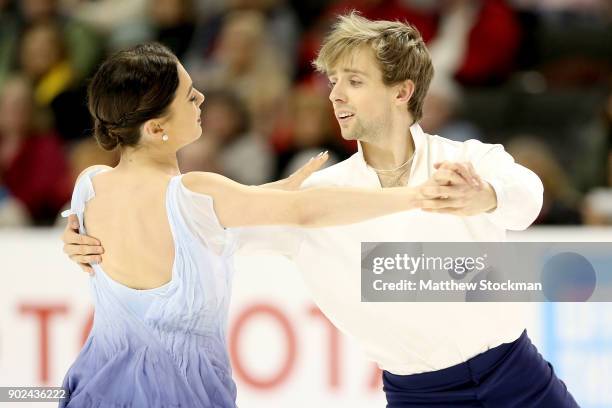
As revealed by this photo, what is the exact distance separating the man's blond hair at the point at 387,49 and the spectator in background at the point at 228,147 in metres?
2.49

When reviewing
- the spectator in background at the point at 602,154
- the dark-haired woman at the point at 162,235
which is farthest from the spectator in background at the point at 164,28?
the dark-haired woman at the point at 162,235

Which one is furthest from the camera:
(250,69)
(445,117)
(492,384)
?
(250,69)

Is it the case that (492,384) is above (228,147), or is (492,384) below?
below

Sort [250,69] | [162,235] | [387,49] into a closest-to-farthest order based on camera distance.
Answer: [162,235] < [387,49] < [250,69]

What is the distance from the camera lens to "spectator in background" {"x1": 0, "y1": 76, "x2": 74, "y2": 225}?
20.9ft

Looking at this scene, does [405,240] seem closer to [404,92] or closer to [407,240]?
[407,240]

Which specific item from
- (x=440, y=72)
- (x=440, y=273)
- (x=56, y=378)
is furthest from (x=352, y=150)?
(x=440, y=273)

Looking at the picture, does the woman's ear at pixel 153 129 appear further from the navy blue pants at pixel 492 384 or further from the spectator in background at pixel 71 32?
the spectator in background at pixel 71 32

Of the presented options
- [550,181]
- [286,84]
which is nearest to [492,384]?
[550,181]

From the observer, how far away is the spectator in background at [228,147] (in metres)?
6.20

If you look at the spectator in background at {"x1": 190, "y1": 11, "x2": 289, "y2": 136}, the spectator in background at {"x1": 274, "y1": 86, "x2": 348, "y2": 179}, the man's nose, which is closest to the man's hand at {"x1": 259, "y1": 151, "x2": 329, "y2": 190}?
the man's nose

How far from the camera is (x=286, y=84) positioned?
21.9 ft

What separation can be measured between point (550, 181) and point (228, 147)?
1.80 meters

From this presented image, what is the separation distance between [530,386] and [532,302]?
1.23m
